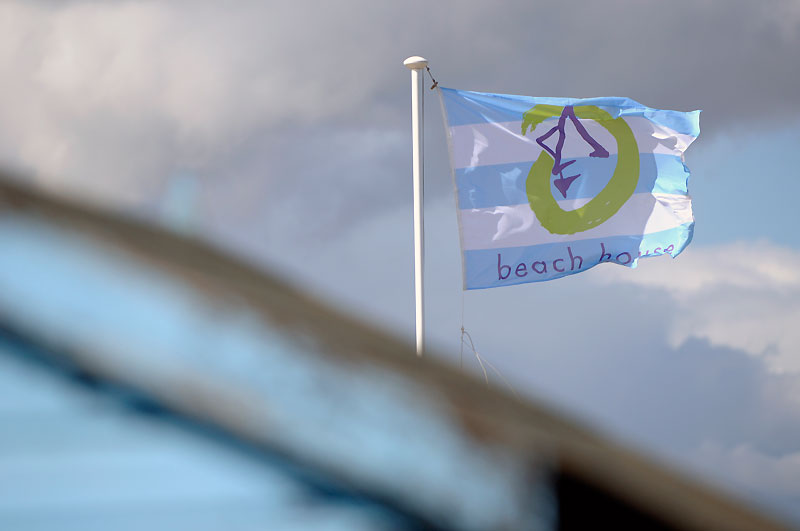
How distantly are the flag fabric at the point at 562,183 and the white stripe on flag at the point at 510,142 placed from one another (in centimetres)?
1

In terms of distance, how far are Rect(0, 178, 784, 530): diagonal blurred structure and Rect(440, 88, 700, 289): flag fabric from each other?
11.1 metres

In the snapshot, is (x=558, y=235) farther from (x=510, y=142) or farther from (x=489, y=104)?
(x=489, y=104)

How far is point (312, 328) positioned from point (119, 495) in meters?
0.49

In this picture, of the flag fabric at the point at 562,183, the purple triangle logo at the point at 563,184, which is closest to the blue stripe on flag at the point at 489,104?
the flag fabric at the point at 562,183

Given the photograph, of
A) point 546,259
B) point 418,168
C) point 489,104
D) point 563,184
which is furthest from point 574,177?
point 418,168

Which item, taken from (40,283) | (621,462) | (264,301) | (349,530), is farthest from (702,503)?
(40,283)

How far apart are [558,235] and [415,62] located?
3.20 m

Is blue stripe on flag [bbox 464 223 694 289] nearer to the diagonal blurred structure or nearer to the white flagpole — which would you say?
the white flagpole

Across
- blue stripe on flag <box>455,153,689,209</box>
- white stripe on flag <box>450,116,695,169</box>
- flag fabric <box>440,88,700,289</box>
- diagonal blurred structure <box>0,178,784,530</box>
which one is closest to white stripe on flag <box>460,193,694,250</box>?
flag fabric <box>440,88,700,289</box>

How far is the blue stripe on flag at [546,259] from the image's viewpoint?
12.8 metres

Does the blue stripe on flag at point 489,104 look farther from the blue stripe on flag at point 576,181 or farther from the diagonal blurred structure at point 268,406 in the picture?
the diagonal blurred structure at point 268,406

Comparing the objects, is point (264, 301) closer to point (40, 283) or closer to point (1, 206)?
point (40, 283)

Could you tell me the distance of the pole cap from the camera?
504 inches

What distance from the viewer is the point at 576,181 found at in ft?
45.1
